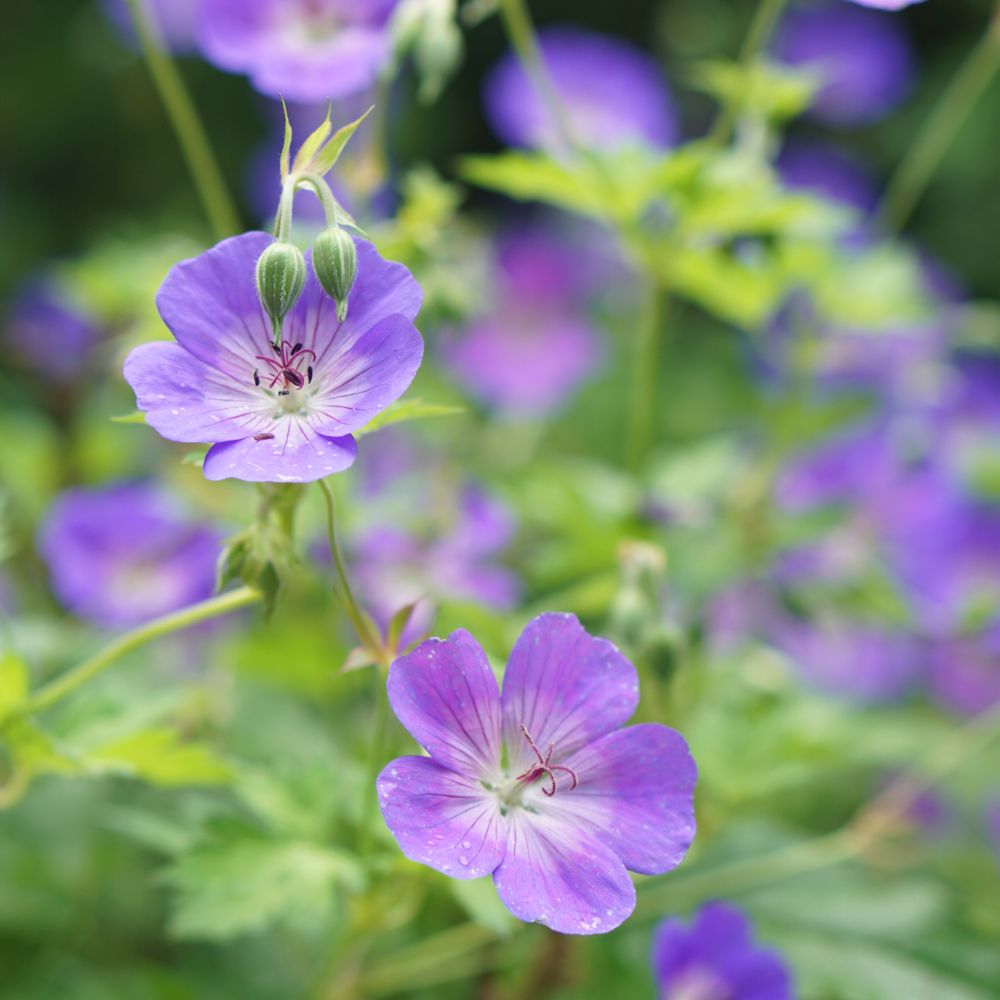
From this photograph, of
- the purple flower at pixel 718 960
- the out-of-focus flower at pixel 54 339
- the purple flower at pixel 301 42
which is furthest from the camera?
the out-of-focus flower at pixel 54 339

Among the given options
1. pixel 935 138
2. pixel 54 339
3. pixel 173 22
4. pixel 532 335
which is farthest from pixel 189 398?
pixel 935 138

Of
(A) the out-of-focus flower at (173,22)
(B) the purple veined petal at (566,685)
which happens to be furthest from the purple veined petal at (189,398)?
(A) the out-of-focus flower at (173,22)

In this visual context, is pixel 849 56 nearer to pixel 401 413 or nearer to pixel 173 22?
pixel 173 22

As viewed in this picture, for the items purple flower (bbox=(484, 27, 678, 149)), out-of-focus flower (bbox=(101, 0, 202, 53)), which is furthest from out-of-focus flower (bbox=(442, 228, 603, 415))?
out-of-focus flower (bbox=(101, 0, 202, 53))

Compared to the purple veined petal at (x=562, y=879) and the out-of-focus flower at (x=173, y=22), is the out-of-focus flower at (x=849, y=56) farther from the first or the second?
the purple veined petal at (x=562, y=879)

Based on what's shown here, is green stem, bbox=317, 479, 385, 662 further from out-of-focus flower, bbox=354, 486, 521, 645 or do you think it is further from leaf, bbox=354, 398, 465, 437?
out-of-focus flower, bbox=354, 486, 521, 645

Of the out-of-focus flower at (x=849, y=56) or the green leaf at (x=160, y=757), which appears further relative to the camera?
the out-of-focus flower at (x=849, y=56)
